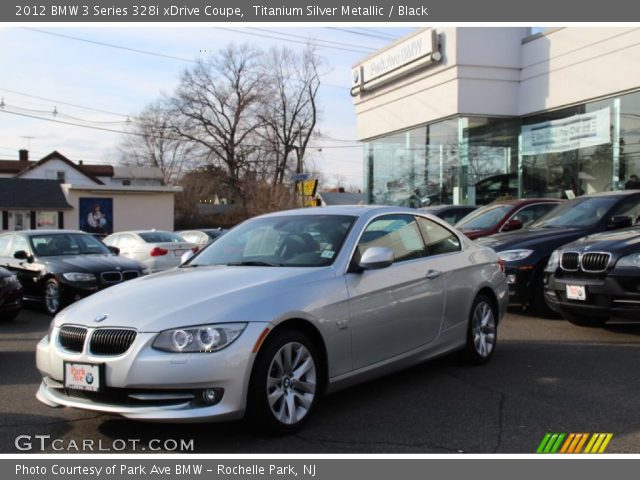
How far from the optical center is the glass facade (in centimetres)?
1792

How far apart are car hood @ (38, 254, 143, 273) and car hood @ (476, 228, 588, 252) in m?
5.99

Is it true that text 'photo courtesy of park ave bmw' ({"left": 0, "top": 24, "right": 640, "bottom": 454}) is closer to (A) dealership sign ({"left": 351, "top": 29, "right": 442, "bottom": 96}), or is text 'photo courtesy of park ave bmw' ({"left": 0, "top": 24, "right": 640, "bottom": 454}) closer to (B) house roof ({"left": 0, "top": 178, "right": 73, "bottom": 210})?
(A) dealership sign ({"left": 351, "top": 29, "right": 442, "bottom": 96})

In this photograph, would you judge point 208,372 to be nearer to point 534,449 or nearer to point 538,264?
point 534,449

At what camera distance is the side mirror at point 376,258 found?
16.6ft

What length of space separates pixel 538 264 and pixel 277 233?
4701 millimetres

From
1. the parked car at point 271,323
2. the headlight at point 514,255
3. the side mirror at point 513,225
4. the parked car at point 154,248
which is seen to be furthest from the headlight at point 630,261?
the parked car at point 154,248

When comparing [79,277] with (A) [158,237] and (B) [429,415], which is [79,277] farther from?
(B) [429,415]

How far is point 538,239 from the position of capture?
9305 millimetres

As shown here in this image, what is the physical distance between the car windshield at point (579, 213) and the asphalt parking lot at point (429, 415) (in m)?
3.03

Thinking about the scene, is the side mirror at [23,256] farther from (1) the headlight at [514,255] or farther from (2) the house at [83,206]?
(2) the house at [83,206]

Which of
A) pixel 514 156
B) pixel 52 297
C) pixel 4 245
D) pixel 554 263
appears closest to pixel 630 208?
pixel 554 263

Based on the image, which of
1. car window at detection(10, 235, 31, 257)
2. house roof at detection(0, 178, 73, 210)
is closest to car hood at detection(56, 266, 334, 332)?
car window at detection(10, 235, 31, 257)

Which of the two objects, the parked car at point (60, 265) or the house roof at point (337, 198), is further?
the house roof at point (337, 198)
